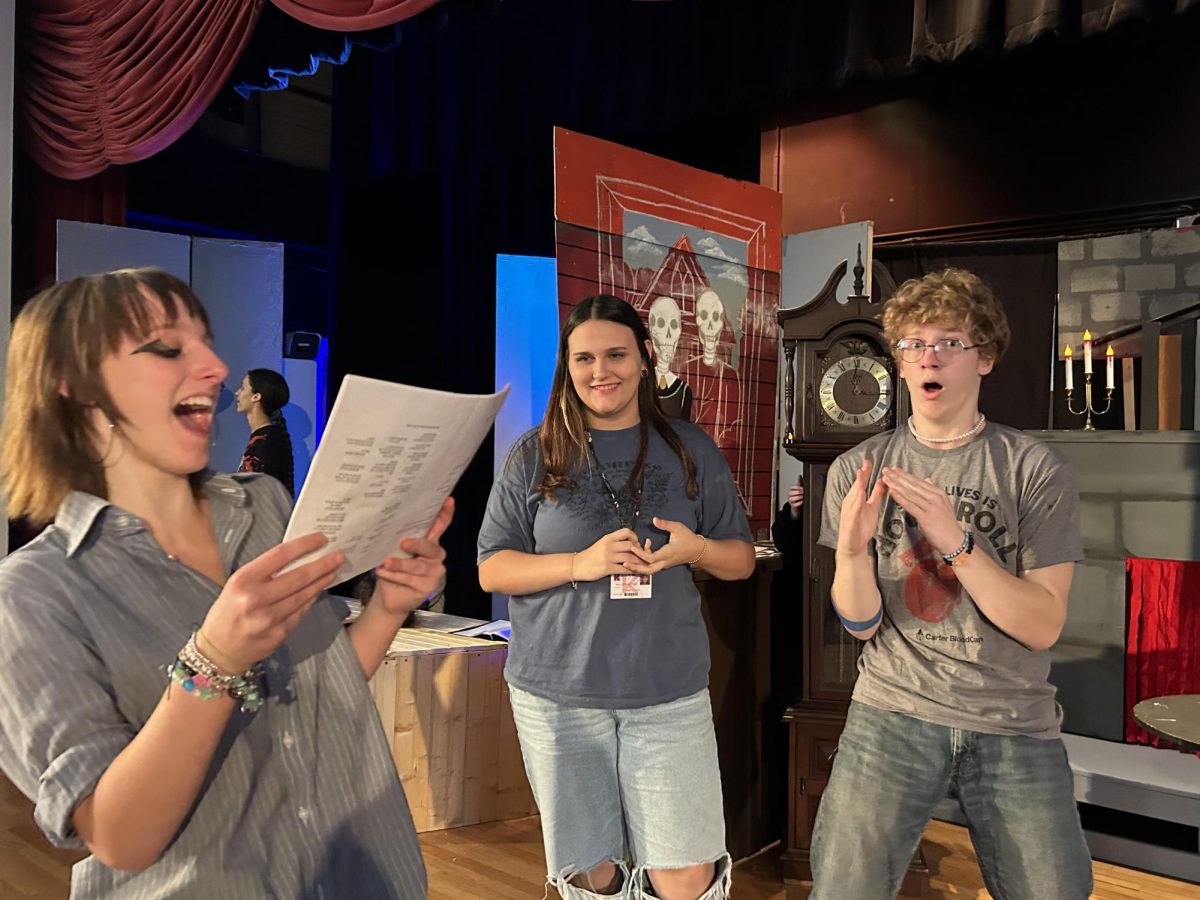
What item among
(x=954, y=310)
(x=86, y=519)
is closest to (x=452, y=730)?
(x=954, y=310)

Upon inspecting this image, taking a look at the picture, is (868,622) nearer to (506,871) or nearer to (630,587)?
(630,587)

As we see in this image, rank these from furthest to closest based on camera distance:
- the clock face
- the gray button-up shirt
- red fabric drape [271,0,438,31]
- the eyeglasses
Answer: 1. red fabric drape [271,0,438,31]
2. the clock face
3. the eyeglasses
4. the gray button-up shirt

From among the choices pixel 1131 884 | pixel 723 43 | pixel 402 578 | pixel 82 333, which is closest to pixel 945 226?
pixel 723 43

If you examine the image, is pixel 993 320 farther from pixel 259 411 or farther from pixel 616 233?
pixel 259 411

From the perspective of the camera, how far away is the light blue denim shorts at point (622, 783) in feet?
6.49

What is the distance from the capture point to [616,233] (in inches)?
109

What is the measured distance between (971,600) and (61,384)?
1448 millimetres

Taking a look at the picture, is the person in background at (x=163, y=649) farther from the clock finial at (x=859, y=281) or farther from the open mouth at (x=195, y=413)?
the clock finial at (x=859, y=281)

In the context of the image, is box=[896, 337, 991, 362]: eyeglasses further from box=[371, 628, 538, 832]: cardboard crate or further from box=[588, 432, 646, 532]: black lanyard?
box=[371, 628, 538, 832]: cardboard crate

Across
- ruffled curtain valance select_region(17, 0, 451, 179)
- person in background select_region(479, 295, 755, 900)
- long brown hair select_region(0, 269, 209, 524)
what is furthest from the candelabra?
long brown hair select_region(0, 269, 209, 524)

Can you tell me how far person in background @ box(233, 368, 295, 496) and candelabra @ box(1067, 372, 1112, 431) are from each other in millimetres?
3384

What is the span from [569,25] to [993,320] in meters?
3.24

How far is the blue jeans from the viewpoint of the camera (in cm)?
163

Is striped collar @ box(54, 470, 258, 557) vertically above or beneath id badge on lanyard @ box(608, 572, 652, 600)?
above
